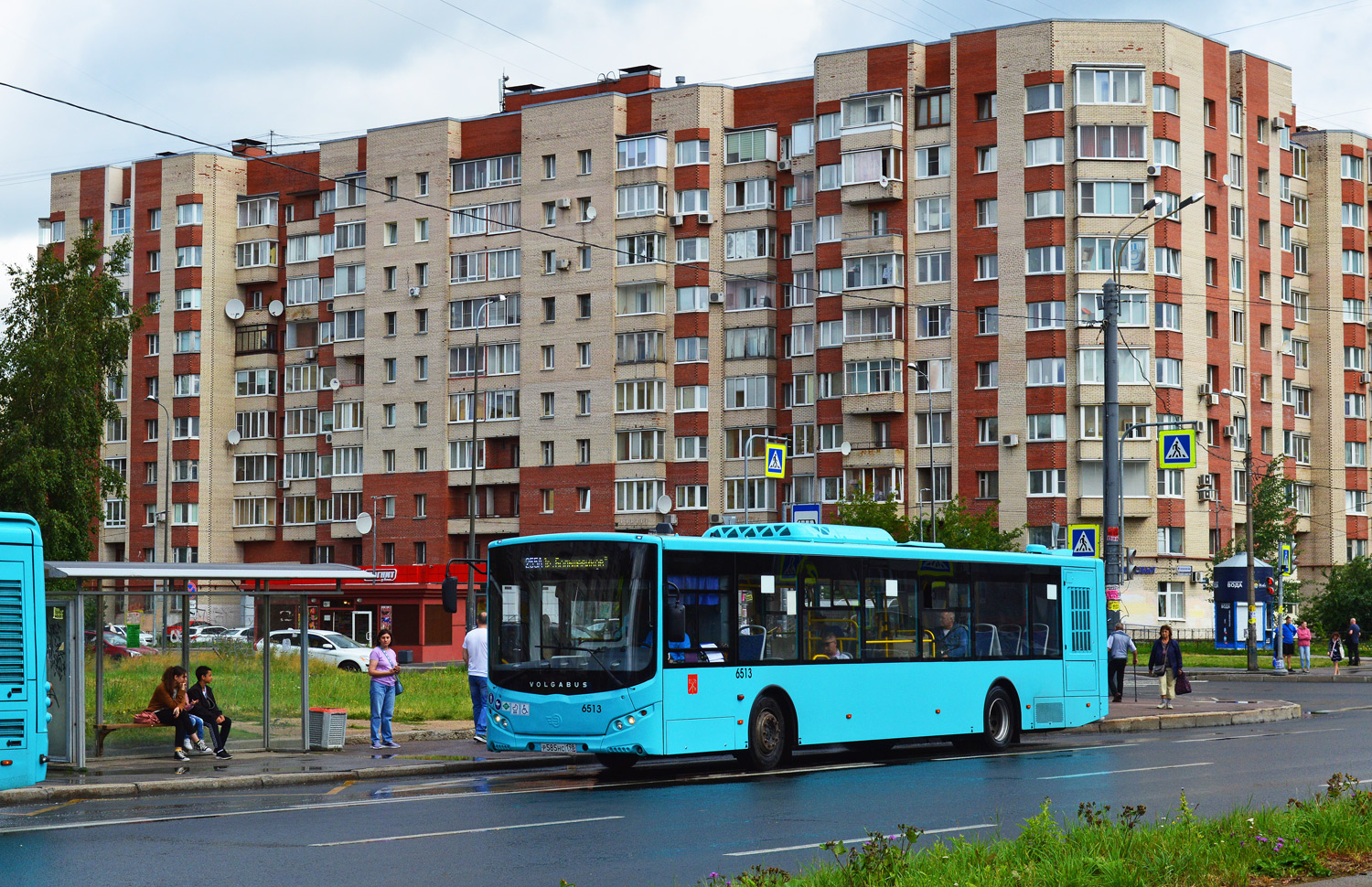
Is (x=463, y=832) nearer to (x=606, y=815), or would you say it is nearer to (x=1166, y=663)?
(x=606, y=815)

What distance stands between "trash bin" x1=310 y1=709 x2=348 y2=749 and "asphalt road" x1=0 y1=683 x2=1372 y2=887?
319 cm

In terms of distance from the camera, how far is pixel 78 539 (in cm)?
4656

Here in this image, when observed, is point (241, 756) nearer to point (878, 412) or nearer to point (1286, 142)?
point (878, 412)

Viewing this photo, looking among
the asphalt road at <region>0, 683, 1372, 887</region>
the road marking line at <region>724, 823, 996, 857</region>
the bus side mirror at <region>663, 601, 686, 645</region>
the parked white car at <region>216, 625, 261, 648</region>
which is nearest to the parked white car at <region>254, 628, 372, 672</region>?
the parked white car at <region>216, 625, 261, 648</region>

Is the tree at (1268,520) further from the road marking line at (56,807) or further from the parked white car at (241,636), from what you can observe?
the road marking line at (56,807)

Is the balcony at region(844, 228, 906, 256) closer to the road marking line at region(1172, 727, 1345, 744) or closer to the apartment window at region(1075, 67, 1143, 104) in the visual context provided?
the apartment window at region(1075, 67, 1143, 104)

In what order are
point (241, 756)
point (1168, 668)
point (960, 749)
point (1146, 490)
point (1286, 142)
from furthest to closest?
point (1286, 142) < point (1146, 490) < point (1168, 668) < point (960, 749) < point (241, 756)

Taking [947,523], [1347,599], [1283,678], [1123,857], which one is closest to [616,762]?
[1123,857]

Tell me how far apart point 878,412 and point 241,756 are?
53.8m

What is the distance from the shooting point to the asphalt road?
11812mm

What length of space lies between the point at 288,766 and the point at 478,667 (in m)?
3.20

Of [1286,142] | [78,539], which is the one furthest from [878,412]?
[78,539]

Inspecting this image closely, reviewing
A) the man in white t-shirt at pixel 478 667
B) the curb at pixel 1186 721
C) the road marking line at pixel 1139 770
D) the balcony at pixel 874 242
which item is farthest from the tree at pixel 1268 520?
the man in white t-shirt at pixel 478 667

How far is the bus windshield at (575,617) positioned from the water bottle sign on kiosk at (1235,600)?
46.6m
